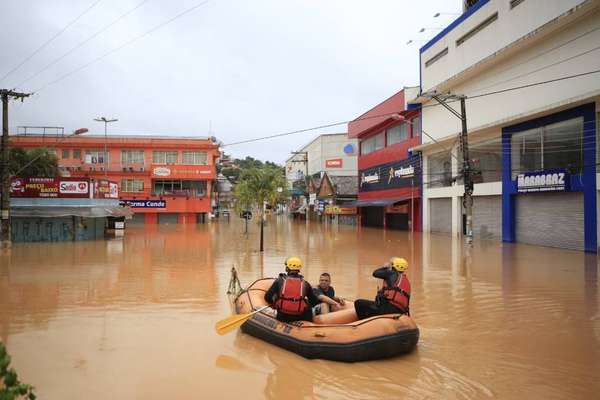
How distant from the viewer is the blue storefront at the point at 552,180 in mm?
20172

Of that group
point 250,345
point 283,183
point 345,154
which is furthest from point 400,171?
point 250,345

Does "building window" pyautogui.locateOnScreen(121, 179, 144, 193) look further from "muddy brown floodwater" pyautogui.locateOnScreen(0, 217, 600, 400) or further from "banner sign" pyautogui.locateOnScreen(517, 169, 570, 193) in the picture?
"banner sign" pyautogui.locateOnScreen(517, 169, 570, 193)

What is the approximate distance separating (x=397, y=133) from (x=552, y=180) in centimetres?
1874

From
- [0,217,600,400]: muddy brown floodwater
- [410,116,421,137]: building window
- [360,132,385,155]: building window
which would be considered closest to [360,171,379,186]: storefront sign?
[360,132,385,155]: building window

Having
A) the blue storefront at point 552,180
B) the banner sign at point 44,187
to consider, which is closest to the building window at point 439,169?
the blue storefront at point 552,180

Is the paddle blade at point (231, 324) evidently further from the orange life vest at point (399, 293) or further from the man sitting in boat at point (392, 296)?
the orange life vest at point (399, 293)

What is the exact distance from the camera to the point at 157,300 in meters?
11.2

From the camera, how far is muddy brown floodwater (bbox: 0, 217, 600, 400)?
597cm

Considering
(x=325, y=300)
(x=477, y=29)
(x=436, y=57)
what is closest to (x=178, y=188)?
(x=436, y=57)

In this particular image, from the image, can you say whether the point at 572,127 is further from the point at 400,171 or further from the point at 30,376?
the point at 30,376

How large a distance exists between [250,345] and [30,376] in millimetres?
3164

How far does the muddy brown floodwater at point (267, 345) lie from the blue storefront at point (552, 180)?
5.24 meters

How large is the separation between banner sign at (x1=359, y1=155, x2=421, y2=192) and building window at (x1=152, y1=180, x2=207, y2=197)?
705 inches

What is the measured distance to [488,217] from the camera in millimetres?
27688
